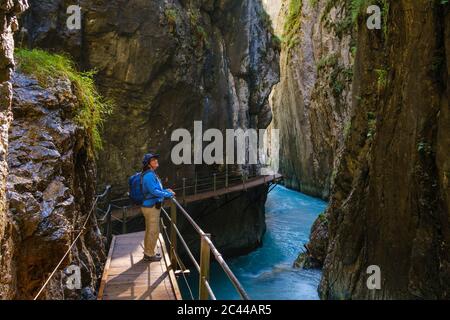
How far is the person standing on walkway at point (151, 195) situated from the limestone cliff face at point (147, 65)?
692 cm

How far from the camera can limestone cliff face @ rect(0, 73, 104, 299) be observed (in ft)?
12.8

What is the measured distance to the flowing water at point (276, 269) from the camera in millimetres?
14758

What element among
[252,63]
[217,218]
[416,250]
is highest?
[252,63]

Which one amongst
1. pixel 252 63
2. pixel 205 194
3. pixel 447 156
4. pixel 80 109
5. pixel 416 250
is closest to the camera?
pixel 80 109

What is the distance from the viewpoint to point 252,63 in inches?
916

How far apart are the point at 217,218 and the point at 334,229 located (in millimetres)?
7556

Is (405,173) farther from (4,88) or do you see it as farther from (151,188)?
(4,88)

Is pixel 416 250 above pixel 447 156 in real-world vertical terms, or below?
below

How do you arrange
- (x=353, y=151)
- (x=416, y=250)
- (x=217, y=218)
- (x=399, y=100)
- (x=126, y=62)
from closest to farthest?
(x=416, y=250) → (x=399, y=100) → (x=353, y=151) → (x=126, y=62) → (x=217, y=218)

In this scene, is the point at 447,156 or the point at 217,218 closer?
the point at 447,156
